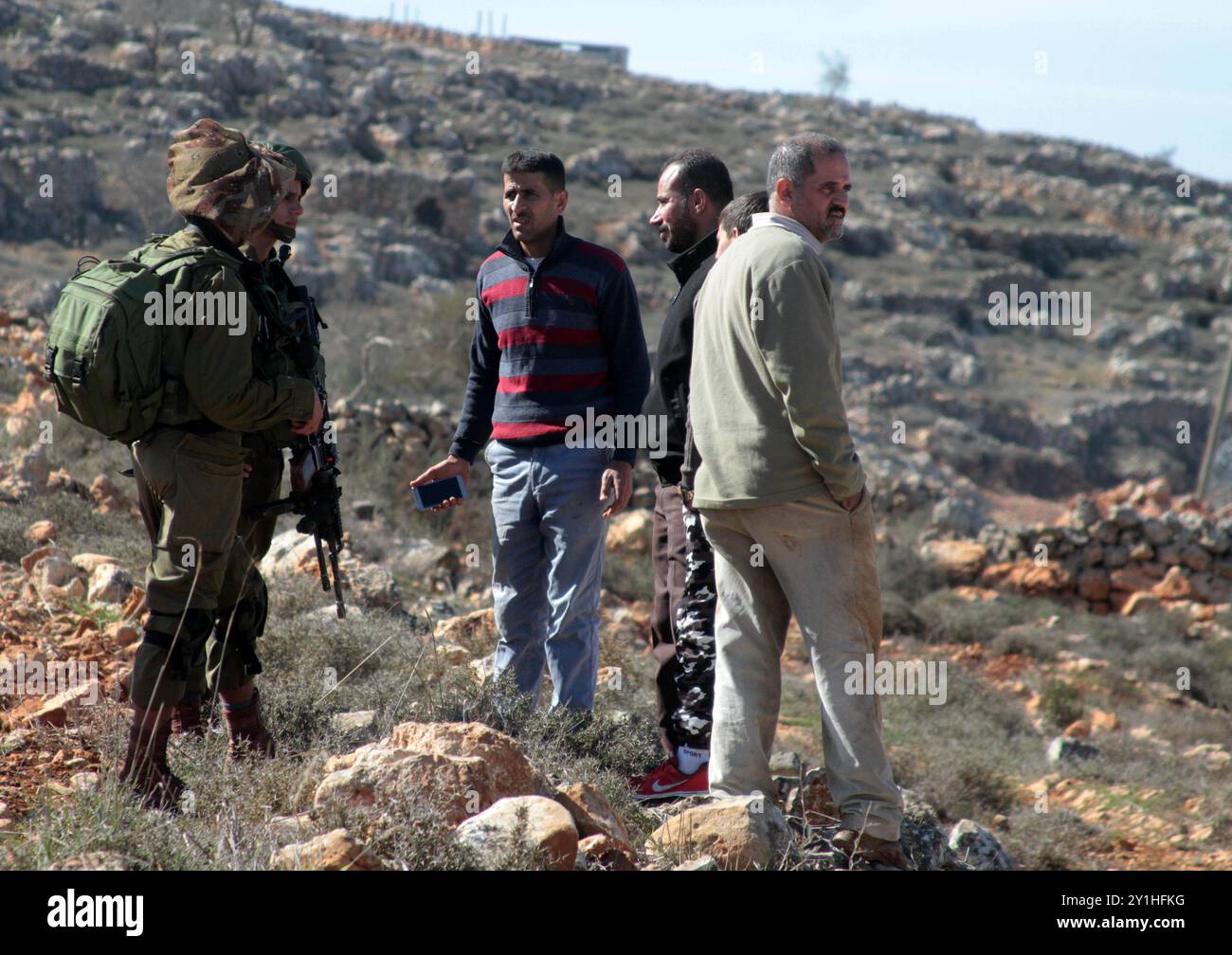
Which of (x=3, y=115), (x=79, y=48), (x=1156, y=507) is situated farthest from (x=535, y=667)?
(x=79, y=48)

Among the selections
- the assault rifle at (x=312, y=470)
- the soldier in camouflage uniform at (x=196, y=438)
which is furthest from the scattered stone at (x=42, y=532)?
the soldier in camouflage uniform at (x=196, y=438)

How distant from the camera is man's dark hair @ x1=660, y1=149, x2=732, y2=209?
12.1ft

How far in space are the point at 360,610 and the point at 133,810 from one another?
2.67 meters

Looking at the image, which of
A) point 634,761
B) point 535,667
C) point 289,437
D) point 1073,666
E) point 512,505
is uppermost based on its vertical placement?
point 289,437

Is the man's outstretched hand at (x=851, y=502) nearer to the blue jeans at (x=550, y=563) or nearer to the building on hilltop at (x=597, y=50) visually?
the blue jeans at (x=550, y=563)

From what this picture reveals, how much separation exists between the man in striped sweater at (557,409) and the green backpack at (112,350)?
122 centimetres

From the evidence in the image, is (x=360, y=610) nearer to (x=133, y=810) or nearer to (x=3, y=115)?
(x=133, y=810)

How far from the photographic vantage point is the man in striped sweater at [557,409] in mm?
3734

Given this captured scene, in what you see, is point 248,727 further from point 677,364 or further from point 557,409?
point 677,364

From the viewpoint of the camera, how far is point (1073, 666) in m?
8.97

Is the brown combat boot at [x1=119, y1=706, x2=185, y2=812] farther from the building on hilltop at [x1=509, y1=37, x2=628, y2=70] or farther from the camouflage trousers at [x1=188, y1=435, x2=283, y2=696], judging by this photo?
the building on hilltop at [x1=509, y1=37, x2=628, y2=70]

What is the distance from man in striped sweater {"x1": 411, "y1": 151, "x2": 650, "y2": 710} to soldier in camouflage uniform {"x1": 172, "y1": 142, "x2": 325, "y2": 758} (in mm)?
679

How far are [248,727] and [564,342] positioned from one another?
5.33 feet

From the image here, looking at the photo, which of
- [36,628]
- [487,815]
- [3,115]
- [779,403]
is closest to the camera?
[487,815]
